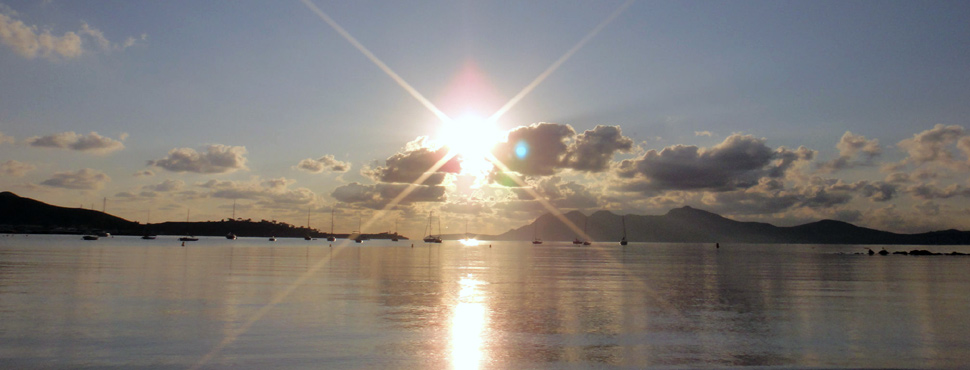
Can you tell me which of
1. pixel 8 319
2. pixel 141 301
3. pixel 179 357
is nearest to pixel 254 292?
pixel 141 301

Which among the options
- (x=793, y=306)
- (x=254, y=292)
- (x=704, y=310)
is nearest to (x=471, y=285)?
(x=254, y=292)

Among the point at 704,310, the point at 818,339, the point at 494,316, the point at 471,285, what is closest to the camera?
the point at 818,339

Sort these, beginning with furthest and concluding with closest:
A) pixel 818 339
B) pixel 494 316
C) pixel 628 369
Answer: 1. pixel 494 316
2. pixel 818 339
3. pixel 628 369

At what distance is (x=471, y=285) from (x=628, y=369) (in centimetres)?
2701

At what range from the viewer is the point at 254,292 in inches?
1403

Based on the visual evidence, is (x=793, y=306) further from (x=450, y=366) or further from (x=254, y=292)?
(x=254, y=292)

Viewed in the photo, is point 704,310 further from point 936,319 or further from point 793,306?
point 936,319

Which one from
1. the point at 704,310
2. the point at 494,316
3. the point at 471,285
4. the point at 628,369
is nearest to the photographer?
the point at 628,369

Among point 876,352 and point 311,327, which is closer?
point 876,352

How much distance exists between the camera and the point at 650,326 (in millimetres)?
24594

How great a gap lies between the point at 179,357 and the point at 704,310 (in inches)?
912

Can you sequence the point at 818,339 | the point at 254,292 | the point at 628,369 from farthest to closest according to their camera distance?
the point at 254,292 → the point at 818,339 → the point at 628,369

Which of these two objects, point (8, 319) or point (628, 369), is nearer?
point (628, 369)

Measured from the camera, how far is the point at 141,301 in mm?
30031
